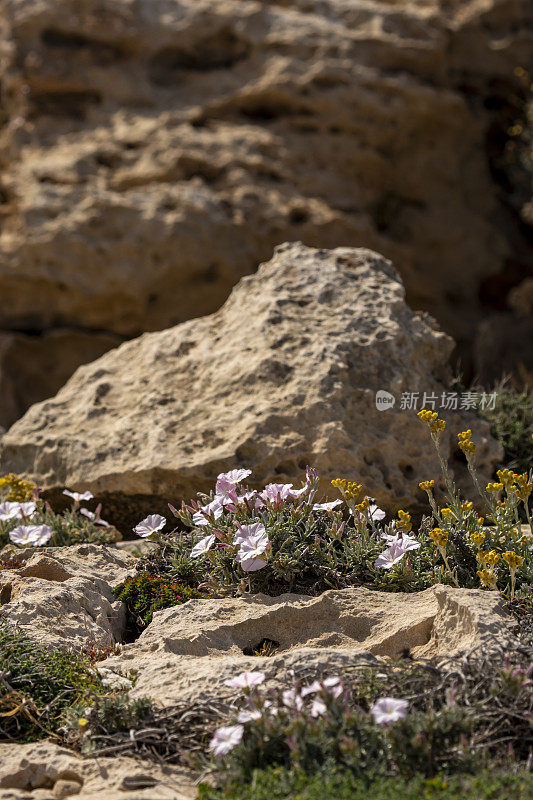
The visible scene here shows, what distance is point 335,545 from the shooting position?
409 centimetres

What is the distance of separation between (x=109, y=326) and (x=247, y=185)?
2.10m

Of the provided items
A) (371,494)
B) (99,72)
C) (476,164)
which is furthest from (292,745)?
(476,164)

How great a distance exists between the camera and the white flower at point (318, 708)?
258 centimetres

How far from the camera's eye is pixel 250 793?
2396 millimetres

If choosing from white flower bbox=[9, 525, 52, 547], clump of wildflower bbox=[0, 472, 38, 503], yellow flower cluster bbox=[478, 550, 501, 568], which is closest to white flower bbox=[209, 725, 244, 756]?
yellow flower cluster bbox=[478, 550, 501, 568]

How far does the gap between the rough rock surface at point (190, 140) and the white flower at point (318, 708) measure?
20.4 feet

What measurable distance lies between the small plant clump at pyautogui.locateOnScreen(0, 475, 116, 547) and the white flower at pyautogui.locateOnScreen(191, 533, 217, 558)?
2.96 ft

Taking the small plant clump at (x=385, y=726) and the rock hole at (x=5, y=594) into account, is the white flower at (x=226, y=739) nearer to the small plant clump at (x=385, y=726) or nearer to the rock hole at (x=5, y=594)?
the small plant clump at (x=385, y=726)

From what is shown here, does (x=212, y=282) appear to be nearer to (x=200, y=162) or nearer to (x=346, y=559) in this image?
(x=200, y=162)

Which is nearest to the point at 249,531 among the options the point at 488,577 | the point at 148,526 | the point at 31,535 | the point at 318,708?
the point at 148,526

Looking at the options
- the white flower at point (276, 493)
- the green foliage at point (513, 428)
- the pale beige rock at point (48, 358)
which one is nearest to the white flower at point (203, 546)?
the white flower at point (276, 493)

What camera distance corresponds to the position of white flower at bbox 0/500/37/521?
177 inches

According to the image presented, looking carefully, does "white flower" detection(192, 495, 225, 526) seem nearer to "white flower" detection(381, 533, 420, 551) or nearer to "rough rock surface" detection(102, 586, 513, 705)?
"rough rock surface" detection(102, 586, 513, 705)

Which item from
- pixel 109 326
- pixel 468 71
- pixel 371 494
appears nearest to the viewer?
pixel 371 494
